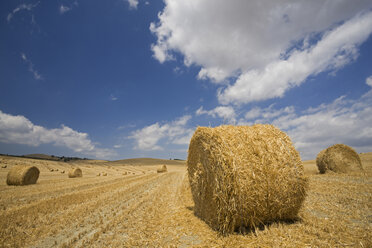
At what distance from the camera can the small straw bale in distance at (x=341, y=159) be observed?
11906 mm

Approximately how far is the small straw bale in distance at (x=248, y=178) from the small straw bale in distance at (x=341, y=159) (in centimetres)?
1097

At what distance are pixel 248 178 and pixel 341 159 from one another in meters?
12.7

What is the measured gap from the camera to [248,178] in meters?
3.80

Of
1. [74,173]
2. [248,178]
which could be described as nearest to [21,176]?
[74,173]

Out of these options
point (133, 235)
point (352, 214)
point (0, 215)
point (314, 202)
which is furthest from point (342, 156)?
point (0, 215)

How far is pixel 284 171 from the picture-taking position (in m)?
4.11

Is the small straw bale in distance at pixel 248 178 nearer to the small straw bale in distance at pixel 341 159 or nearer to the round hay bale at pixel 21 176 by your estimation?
the small straw bale in distance at pixel 341 159

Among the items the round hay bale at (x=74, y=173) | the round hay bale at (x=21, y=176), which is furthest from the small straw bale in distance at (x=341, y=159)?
the round hay bale at (x=74, y=173)

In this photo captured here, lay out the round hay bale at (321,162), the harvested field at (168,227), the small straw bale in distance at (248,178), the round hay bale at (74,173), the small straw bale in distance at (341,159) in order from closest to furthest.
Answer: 1. the harvested field at (168,227)
2. the small straw bale in distance at (248,178)
3. the small straw bale in distance at (341,159)
4. the round hay bale at (321,162)
5. the round hay bale at (74,173)

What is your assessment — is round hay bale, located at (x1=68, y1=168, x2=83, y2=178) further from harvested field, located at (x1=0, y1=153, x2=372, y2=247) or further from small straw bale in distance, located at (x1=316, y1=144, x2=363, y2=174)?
small straw bale in distance, located at (x1=316, y1=144, x2=363, y2=174)

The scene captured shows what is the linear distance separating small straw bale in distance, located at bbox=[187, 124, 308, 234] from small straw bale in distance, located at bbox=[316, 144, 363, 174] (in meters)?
11.0

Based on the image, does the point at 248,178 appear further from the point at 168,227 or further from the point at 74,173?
the point at 74,173

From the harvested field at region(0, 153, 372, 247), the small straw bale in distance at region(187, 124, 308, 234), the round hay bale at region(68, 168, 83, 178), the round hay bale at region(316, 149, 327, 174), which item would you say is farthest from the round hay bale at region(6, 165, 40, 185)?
the round hay bale at region(316, 149, 327, 174)

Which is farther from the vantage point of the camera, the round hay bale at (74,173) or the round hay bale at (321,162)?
the round hay bale at (74,173)
